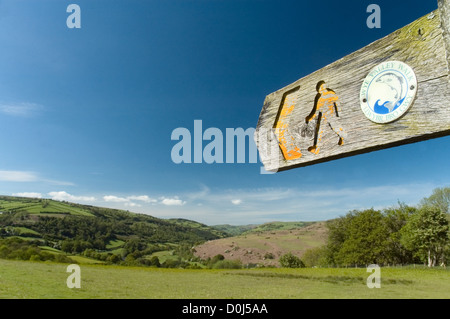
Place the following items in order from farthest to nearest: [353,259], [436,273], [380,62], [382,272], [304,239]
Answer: [304,239] < [353,259] < [382,272] < [436,273] < [380,62]

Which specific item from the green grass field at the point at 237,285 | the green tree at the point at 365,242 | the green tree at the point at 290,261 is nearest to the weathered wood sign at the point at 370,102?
the green grass field at the point at 237,285

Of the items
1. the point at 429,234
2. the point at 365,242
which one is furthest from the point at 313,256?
the point at 429,234

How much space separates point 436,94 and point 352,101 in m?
0.38

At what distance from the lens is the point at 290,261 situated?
268 ft

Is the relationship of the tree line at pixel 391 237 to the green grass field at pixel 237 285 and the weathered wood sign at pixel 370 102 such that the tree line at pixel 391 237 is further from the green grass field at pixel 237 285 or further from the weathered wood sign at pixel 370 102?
the weathered wood sign at pixel 370 102

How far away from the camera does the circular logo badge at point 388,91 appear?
41.5 inches

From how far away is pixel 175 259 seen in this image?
278 feet

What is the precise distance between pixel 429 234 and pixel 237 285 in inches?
1813

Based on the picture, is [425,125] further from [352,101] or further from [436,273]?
[436,273]

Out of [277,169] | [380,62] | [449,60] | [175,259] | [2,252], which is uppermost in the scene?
[380,62]

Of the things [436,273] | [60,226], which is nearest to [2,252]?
[60,226]

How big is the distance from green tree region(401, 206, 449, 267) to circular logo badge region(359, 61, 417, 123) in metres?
71.6

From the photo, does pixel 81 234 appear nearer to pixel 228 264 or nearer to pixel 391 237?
pixel 228 264

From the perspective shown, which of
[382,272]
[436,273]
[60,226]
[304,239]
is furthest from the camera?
[60,226]
